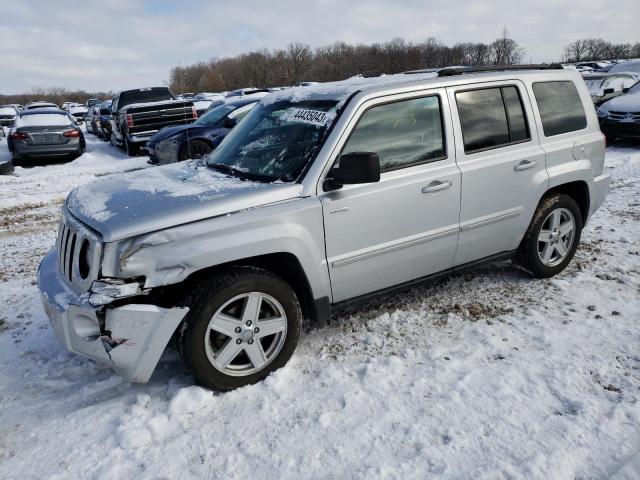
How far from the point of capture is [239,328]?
10.3 ft

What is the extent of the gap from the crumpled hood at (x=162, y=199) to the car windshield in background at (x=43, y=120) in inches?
474

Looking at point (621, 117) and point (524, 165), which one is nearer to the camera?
point (524, 165)

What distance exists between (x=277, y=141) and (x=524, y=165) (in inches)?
79.2

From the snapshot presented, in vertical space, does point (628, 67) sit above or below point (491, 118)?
below

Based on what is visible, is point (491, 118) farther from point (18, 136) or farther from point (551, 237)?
point (18, 136)

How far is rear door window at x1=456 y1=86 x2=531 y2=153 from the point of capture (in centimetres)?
390

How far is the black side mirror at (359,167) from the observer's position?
307 cm

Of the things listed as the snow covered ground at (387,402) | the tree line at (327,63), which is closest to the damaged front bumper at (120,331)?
the snow covered ground at (387,402)

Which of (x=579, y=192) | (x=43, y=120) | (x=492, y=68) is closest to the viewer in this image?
(x=492, y=68)

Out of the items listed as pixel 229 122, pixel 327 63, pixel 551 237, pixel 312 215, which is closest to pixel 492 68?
pixel 551 237

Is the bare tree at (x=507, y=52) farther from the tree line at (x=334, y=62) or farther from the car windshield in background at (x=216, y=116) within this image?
the car windshield in background at (x=216, y=116)

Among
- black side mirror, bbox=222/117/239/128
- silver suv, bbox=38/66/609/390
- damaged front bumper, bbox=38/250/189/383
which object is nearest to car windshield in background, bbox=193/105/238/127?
black side mirror, bbox=222/117/239/128

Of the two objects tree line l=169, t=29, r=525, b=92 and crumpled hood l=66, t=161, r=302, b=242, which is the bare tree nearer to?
tree line l=169, t=29, r=525, b=92

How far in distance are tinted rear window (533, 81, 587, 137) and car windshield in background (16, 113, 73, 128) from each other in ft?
44.1
